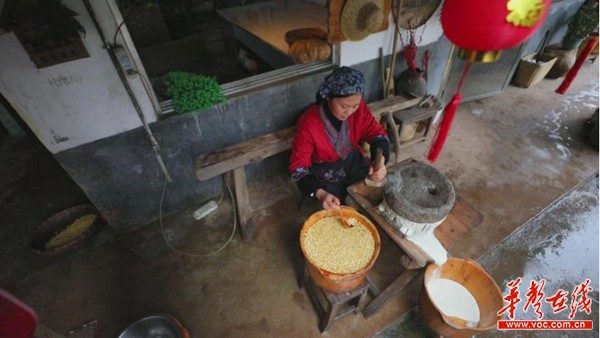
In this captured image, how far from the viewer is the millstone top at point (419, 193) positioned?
2002 mm

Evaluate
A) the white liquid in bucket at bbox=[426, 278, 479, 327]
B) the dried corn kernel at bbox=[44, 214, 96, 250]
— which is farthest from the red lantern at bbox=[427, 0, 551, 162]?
the dried corn kernel at bbox=[44, 214, 96, 250]

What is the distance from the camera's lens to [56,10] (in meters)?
1.90

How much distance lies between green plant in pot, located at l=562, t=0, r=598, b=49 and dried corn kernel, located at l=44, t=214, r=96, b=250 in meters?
8.89

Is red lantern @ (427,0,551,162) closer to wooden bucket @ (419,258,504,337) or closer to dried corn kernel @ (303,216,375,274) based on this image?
dried corn kernel @ (303,216,375,274)

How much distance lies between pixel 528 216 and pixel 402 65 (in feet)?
8.22

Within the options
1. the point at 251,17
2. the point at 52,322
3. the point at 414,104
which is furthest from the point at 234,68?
the point at 52,322

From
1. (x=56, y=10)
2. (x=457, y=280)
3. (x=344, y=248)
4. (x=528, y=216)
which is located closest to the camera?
(x=56, y=10)

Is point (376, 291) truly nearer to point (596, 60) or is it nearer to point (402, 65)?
point (402, 65)

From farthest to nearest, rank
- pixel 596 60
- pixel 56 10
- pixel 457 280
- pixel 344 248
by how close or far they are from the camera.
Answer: pixel 596 60, pixel 457 280, pixel 344 248, pixel 56 10

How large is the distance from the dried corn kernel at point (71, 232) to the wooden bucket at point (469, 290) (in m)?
3.66

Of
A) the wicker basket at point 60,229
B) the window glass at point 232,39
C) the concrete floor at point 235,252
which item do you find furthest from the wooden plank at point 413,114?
A: the wicker basket at point 60,229

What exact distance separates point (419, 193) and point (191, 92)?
7.25ft

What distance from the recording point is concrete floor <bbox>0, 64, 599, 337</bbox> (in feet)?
8.86

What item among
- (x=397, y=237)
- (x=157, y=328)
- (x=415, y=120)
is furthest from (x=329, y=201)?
(x=415, y=120)
